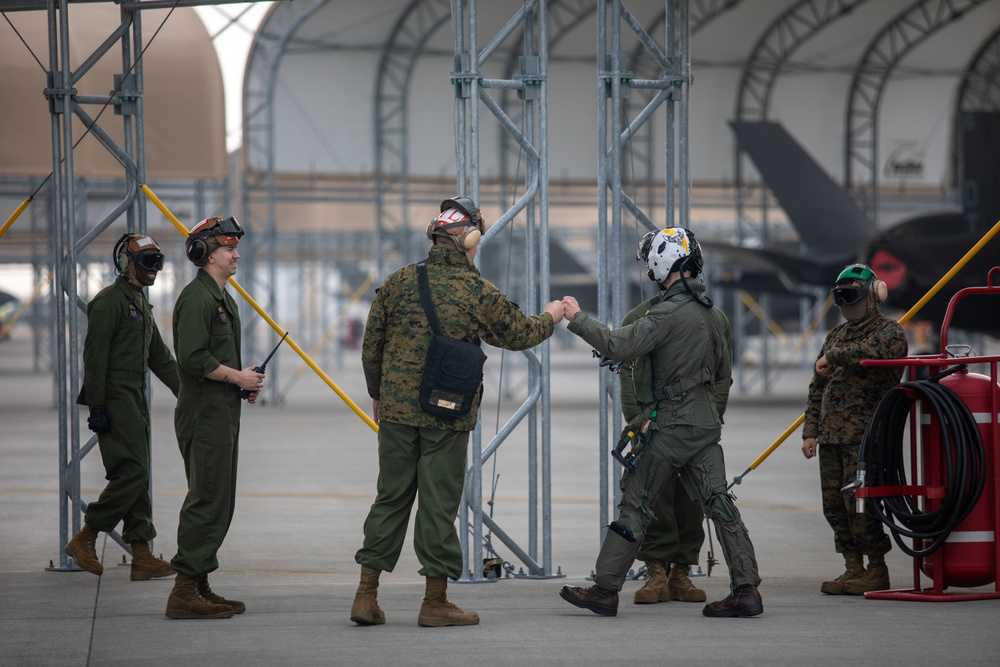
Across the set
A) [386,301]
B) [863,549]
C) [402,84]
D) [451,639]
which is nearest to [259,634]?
[451,639]

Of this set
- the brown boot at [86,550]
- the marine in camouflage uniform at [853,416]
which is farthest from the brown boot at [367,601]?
the marine in camouflage uniform at [853,416]

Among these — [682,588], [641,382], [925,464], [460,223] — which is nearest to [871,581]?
[925,464]

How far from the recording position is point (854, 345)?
6.77 meters

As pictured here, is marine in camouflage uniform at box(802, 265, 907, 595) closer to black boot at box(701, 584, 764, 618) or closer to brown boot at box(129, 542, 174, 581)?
black boot at box(701, 584, 764, 618)

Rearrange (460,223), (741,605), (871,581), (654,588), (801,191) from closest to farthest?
(460,223), (741,605), (654,588), (871,581), (801,191)

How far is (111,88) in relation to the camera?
16359mm

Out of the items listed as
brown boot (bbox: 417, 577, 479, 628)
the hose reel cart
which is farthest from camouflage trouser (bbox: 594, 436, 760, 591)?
the hose reel cart

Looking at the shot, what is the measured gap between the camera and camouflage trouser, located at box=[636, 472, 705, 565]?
263 inches

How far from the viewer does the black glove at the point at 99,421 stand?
703 cm

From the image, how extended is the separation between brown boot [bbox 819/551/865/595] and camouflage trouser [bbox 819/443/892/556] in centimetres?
4

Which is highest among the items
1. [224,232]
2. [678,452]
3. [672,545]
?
[224,232]

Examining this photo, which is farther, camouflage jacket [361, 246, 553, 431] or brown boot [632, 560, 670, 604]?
brown boot [632, 560, 670, 604]

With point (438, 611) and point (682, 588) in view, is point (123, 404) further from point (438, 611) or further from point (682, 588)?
point (682, 588)

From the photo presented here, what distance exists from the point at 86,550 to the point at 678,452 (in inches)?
143
